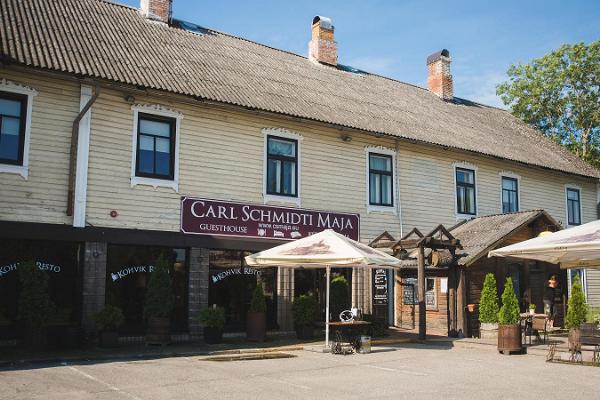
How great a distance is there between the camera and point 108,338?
12641 millimetres

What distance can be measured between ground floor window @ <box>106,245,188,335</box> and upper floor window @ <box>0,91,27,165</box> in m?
2.77

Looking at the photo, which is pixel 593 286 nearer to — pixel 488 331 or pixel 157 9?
pixel 488 331

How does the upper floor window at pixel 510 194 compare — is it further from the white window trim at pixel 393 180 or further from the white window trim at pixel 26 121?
the white window trim at pixel 26 121

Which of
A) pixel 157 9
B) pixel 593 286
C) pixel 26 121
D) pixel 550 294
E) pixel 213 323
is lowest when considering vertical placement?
pixel 213 323

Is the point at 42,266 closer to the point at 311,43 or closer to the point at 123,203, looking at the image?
the point at 123,203

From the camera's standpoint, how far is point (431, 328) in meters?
17.7

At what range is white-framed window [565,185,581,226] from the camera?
23.8 meters

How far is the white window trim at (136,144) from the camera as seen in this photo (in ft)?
45.3

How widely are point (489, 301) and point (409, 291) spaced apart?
12.2ft

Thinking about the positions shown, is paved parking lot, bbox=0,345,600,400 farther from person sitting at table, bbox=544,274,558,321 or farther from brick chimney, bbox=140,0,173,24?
brick chimney, bbox=140,0,173,24

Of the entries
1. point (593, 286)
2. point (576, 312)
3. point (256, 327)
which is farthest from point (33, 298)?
point (593, 286)

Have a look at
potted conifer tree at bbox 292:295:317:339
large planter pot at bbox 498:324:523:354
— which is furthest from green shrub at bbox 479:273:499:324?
potted conifer tree at bbox 292:295:317:339

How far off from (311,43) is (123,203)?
12.2 m

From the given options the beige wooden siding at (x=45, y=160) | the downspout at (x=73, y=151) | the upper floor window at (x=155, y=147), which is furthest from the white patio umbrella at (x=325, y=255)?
the beige wooden siding at (x=45, y=160)
